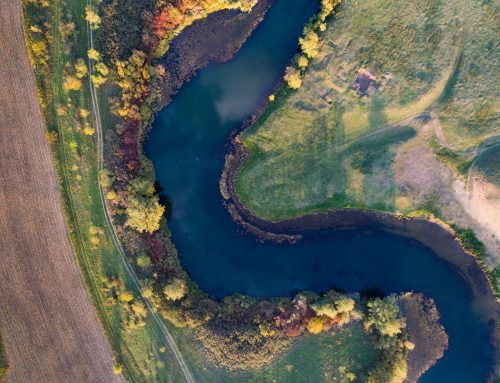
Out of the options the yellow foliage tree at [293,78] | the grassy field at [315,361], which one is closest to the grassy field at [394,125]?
the yellow foliage tree at [293,78]

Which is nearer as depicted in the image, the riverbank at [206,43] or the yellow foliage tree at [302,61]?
the yellow foliage tree at [302,61]

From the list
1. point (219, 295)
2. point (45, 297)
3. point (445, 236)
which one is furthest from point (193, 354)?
point (445, 236)

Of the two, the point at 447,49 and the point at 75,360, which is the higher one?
the point at 447,49

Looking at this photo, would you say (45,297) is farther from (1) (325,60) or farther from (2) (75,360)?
(1) (325,60)

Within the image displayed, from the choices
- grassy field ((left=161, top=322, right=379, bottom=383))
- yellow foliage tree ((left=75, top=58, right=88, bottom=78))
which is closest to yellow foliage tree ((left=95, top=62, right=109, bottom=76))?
yellow foliage tree ((left=75, top=58, right=88, bottom=78))

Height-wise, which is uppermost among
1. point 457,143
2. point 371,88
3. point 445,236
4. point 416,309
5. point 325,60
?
point 325,60

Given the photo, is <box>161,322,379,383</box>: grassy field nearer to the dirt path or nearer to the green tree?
the green tree

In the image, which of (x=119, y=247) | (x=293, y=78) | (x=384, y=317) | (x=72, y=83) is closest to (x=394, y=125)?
(x=293, y=78)

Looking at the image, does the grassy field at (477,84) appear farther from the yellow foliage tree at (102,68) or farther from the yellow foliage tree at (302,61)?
the yellow foliage tree at (102,68)
